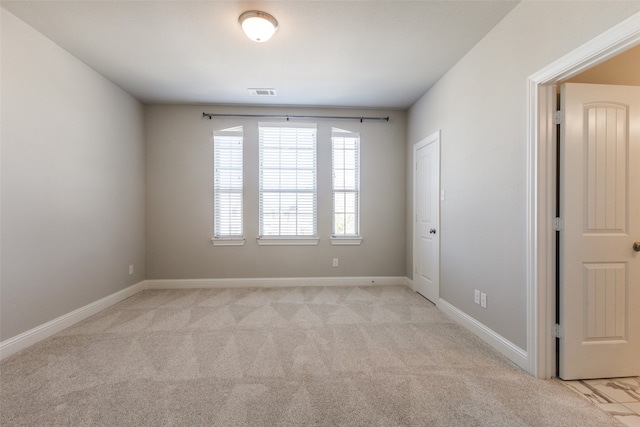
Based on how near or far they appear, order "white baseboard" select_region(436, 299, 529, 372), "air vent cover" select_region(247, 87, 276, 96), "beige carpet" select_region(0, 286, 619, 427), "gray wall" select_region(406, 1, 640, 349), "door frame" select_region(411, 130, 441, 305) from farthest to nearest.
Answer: "air vent cover" select_region(247, 87, 276, 96) < "door frame" select_region(411, 130, 441, 305) < "white baseboard" select_region(436, 299, 529, 372) < "gray wall" select_region(406, 1, 640, 349) < "beige carpet" select_region(0, 286, 619, 427)

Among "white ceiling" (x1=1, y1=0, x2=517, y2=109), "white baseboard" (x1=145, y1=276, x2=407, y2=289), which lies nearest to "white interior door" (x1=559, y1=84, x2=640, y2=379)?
"white ceiling" (x1=1, y1=0, x2=517, y2=109)

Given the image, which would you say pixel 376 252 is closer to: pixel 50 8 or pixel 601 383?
pixel 601 383

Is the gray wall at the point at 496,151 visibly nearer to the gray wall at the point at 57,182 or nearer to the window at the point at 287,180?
the window at the point at 287,180

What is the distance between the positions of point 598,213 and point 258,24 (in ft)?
9.35

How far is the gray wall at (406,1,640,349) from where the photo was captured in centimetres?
192

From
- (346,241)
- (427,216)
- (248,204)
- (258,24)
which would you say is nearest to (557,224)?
(427,216)

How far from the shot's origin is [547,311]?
2.01m

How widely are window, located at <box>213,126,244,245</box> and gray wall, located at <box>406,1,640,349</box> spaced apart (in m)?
2.88

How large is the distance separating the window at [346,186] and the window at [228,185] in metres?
1.46

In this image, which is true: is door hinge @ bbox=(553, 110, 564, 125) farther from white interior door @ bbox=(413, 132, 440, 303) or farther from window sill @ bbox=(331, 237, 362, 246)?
window sill @ bbox=(331, 237, 362, 246)

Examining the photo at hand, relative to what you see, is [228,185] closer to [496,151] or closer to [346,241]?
[346,241]

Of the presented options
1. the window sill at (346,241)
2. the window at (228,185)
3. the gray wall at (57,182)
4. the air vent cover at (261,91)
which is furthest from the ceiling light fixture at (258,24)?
the window sill at (346,241)

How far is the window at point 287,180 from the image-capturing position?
4.46m

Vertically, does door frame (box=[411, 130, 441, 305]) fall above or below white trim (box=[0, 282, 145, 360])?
above
